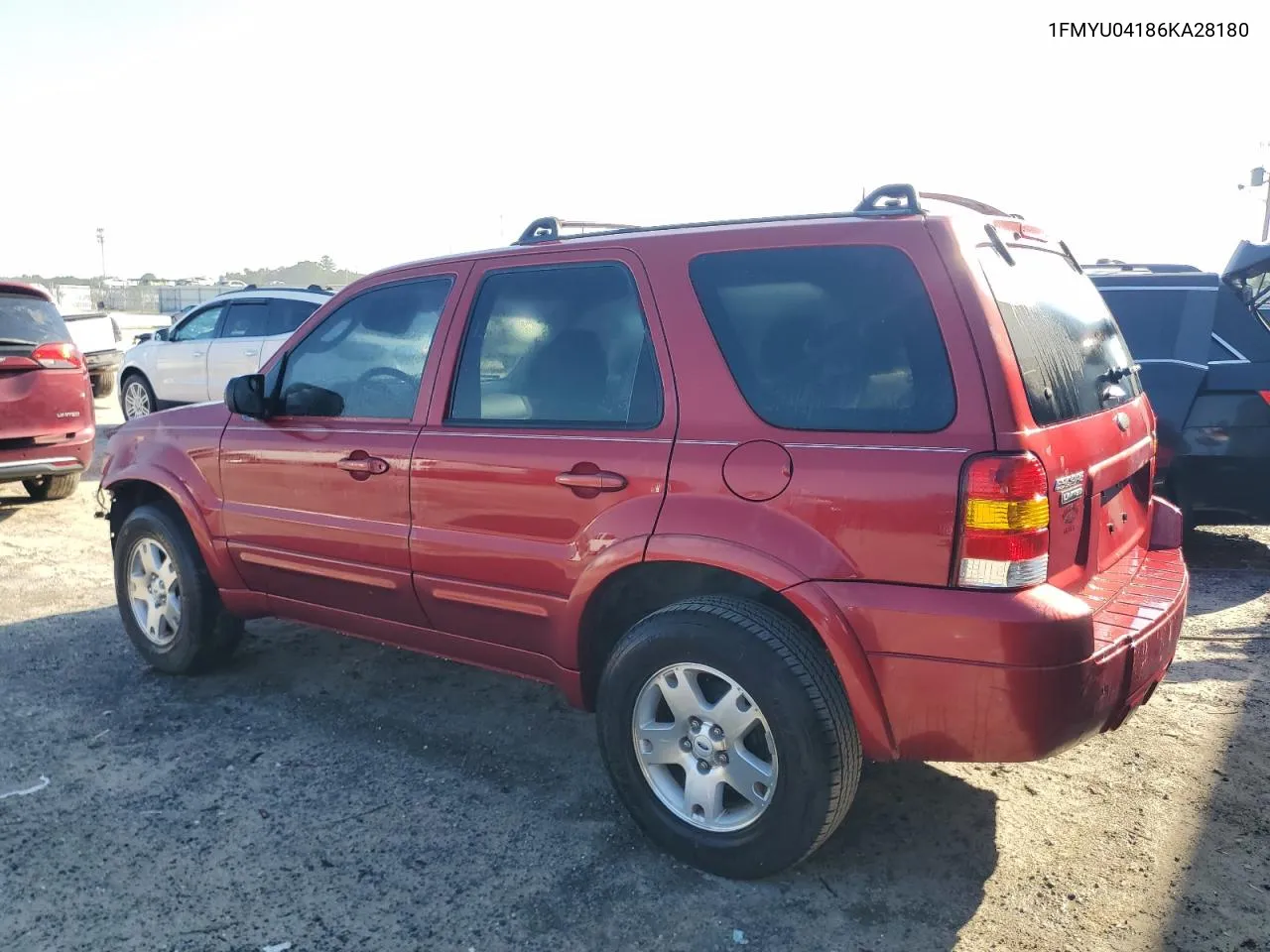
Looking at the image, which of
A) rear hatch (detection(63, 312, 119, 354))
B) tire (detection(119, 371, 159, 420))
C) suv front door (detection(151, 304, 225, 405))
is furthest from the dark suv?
rear hatch (detection(63, 312, 119, 354))

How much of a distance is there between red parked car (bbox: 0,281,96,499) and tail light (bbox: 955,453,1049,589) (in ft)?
24.6

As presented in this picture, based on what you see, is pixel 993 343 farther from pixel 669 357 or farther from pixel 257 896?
pixel 257 896

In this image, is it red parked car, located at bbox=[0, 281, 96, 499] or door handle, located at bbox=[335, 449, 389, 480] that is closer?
door handle, located at bbox=[335, 449, 389, 480]

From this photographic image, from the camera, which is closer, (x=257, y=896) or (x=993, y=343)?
(x=993, y=343)

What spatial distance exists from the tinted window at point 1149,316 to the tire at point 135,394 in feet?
37.0

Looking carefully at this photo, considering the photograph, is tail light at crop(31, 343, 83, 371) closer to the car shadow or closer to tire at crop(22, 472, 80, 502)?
tire at crop(22, 472, 80, 502)

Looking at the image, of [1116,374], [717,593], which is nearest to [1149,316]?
[1116,374]

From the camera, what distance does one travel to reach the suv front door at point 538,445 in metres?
3.09

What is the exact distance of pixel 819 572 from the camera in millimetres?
2691

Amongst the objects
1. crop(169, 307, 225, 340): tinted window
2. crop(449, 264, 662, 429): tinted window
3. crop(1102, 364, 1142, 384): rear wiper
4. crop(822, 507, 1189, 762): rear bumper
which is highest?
crop(169, 307, 225, 340): tinted window

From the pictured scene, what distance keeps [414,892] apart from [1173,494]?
16.9 feet

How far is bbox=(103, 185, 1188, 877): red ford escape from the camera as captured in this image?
8.38 feet

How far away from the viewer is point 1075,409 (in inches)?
114

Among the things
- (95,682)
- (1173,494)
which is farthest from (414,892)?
(1173,494)
